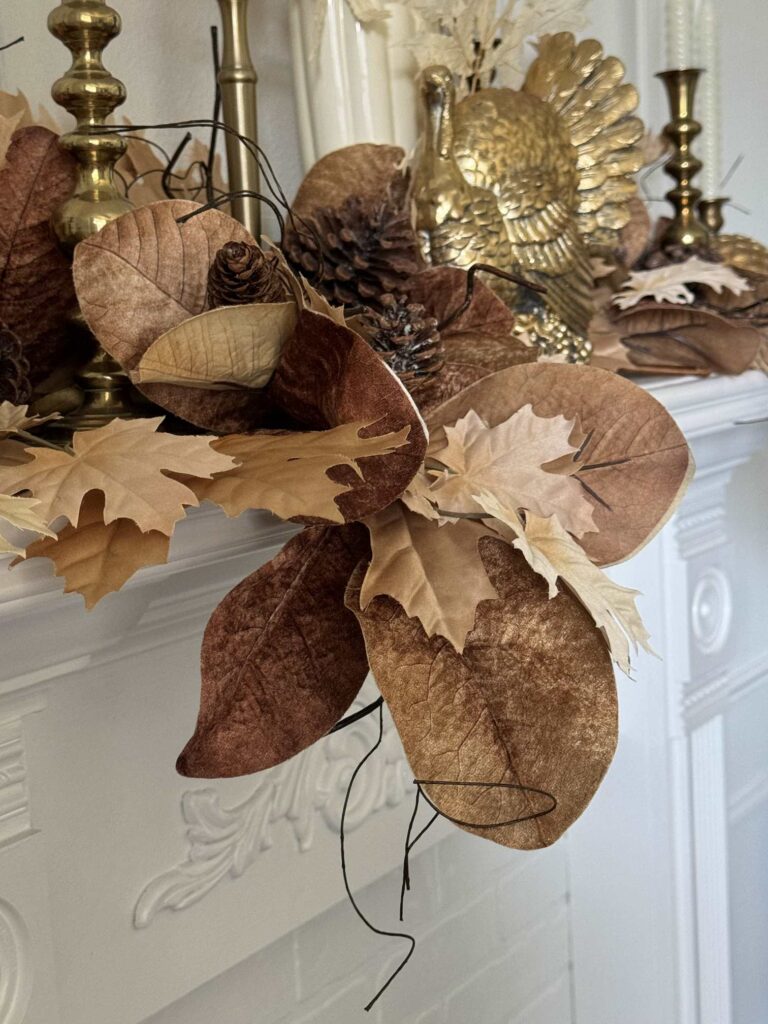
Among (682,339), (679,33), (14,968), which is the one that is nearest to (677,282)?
(682,339)

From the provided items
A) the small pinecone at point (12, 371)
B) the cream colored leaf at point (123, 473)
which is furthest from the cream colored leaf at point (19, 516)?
the small pinecone at point (12, 371)

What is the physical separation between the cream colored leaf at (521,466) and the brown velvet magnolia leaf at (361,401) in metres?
0.06

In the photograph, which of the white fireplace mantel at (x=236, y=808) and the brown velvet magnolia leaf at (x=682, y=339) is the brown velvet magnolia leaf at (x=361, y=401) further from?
the brown velvet magnolia leaf at (x=682, y=339)

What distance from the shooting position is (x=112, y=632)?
479 mm

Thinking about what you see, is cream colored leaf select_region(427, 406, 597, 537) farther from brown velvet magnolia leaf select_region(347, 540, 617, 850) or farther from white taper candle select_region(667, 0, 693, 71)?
white taper candle select_region(667, 0, 693, 71)

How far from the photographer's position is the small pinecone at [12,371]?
442mm

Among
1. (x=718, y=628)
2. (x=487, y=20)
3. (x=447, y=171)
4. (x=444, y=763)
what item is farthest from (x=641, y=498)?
(x=718, y=628)

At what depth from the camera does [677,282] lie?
798mm

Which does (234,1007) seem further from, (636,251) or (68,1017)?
(636,251)

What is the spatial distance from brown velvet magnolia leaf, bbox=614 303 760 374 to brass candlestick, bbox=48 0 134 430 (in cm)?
44

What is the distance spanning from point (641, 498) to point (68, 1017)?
0.39m

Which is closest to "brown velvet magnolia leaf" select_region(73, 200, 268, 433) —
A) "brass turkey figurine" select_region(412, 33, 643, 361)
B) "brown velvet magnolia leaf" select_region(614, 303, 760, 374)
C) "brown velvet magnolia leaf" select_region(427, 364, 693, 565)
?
"brown velvet magnolia leaf" select_region(427, 364, 693, 565)

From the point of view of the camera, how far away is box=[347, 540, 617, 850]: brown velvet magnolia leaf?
405 millimetres

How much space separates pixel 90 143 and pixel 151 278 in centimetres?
9
